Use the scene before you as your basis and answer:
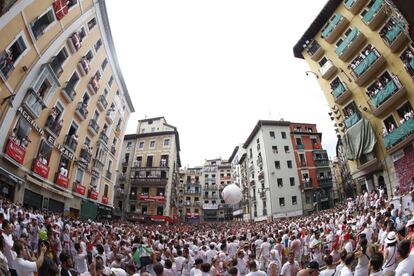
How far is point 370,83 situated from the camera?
61.7 ft

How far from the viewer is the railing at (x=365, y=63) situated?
699 inches

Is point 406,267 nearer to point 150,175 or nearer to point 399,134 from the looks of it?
point 399,134

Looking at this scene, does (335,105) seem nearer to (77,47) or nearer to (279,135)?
(279,135)

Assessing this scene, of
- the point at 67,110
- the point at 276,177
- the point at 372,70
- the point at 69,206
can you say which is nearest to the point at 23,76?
the point at 67,110

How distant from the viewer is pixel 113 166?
105 ft

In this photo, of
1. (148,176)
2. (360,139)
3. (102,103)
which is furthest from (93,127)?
(360,139)

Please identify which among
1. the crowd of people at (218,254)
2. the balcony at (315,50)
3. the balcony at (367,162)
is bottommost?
the crowd of people at (218,254)

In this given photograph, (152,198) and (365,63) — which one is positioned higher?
(365,63)

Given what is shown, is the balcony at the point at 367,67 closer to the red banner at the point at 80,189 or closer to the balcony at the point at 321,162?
the balcony at the point at 321,162

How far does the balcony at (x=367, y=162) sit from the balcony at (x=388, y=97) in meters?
3.07

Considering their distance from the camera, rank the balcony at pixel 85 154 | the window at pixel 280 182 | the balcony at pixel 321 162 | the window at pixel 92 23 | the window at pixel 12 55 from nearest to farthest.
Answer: the window at pixel 12 55 < the window at pixel 92 23 < the balcony at pixel 85 154 < the window at pixel 280 182 < the balcony at pixel 321 162

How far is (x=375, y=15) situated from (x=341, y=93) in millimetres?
5794

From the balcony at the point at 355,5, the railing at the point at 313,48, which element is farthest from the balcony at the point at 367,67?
the railing at the point at 313,48

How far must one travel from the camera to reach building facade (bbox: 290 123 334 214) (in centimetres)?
3706
